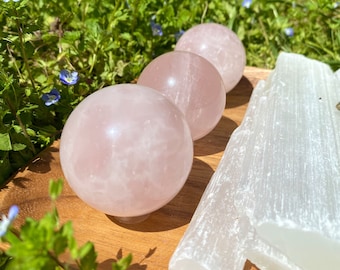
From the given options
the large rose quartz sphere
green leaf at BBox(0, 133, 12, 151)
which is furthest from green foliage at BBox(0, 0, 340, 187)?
the large rose quartz sphere

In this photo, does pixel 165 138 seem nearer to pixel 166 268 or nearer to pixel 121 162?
pixel 121 162

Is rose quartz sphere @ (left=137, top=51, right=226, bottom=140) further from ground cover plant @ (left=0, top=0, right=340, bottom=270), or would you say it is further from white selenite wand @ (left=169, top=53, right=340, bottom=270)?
ground cover plant @ (left=0, top=0, right=340, bottom=270)

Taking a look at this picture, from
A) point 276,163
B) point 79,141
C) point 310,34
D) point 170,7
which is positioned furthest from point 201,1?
point 79,141

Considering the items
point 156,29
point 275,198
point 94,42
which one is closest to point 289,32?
point 156,29

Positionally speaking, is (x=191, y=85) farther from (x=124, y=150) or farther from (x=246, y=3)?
(x=246, y=3)

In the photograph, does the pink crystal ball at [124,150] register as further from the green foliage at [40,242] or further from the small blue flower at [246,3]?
the small blue flower at [246,3]

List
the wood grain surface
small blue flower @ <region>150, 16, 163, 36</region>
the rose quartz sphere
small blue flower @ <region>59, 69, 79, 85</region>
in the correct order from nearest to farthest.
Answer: the wood grain surface
the rose quartz sphere
small blue flower @ <region>59, 69, 79, 85</region>
small blue flower @ <region>150, 16, 163, 36</region>
